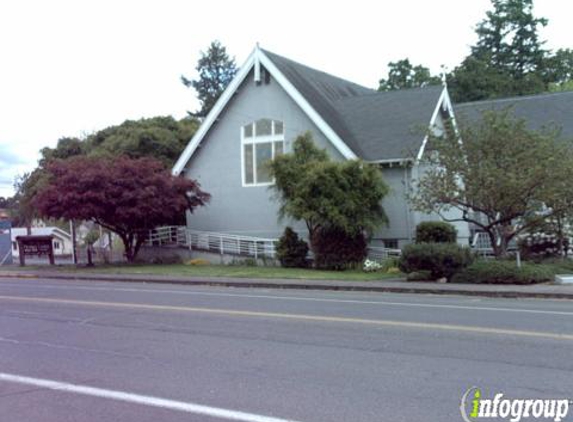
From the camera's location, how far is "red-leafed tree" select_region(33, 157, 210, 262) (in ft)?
81.0

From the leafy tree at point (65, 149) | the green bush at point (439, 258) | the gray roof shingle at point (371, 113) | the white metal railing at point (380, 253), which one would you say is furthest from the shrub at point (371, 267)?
the leafy tree at point (65, 149)

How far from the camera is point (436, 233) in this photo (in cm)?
2319

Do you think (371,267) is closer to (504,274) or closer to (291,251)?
(291,251)

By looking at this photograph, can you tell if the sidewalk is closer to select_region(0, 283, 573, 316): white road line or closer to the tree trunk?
select_region(0, 283, 573, 316): white road line

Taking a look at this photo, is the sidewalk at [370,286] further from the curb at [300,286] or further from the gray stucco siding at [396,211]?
the gray stucco siding at [396,211]

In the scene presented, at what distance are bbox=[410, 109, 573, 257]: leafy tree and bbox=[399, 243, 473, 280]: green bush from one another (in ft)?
5.54

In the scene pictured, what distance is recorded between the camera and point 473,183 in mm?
18109

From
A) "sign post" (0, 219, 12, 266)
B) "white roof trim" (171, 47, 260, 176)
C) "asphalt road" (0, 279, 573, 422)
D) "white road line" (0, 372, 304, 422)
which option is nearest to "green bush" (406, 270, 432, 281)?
"asphalt road" (0, 279, 573, 422)

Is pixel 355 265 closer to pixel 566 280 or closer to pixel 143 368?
pixel 566 280

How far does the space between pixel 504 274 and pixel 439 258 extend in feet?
6.10

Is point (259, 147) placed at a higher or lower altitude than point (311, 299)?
higher

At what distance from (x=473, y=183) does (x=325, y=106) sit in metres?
11.5

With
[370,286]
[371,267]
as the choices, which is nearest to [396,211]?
[371,267]

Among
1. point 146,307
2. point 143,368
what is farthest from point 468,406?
point 146,307
